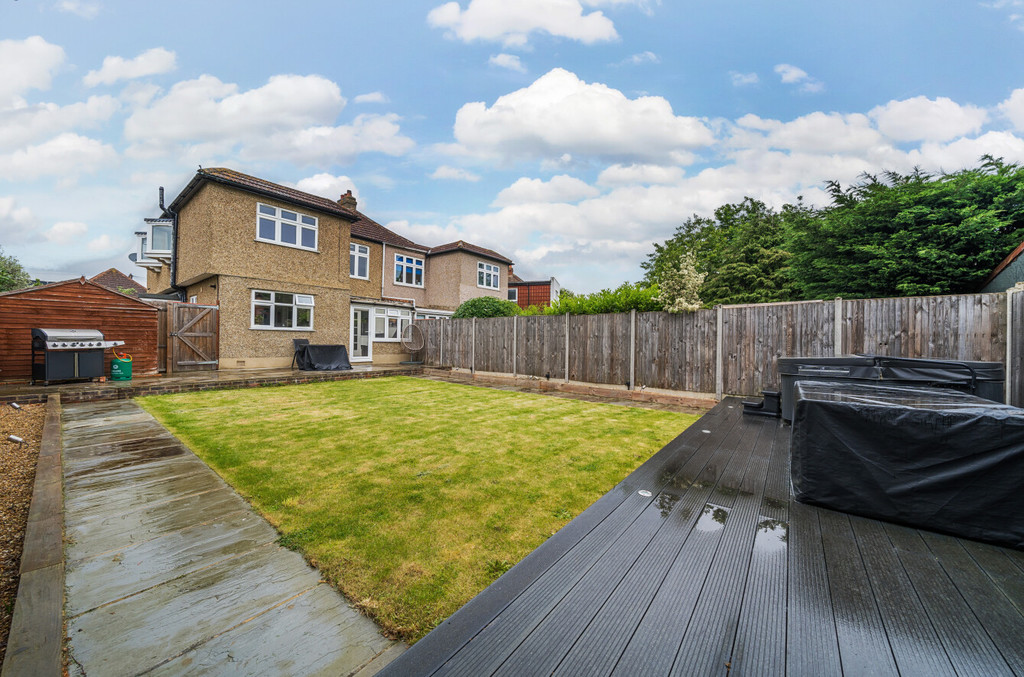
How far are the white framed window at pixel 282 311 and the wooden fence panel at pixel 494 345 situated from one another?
591 cm

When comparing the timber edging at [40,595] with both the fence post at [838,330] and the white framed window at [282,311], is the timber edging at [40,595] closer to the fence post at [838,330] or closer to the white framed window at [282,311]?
the fence post at [838,330]

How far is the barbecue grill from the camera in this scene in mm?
7301

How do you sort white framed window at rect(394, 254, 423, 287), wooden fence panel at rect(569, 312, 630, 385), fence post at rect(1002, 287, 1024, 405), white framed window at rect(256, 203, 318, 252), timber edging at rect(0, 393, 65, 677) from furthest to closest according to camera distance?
white framed window at rect(394, 254, 423, 287), white framed window at rect(256, 203, 318, 252), wooden fence panel at rect(569, 312, 630, 385), fence post at rect(1002, 287, 1024, 405), timber edging at rect(0, 393, 65, 677)

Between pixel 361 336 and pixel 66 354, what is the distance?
804 centimetres

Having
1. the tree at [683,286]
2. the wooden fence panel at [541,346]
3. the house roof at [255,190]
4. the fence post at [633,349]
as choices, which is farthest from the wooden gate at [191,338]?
the tree at [683,286]

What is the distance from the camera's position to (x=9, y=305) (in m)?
7.80

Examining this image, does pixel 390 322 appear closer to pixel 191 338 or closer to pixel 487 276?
pixel 191 338

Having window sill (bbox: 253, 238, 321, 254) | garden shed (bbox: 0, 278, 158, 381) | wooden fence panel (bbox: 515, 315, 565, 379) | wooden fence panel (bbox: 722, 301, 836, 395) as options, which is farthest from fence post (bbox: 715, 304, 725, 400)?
garden shed (bbox: 0, 278, 158, 381)

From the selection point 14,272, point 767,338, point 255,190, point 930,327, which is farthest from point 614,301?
point 14,272

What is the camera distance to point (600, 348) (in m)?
8.45

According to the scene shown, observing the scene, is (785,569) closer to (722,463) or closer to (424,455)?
(722,463)

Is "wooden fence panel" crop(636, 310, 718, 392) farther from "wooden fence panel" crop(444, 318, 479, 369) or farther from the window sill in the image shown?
the window sill

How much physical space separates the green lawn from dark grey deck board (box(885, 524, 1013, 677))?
1.52m

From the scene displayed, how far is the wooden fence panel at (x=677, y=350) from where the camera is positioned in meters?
6.98
